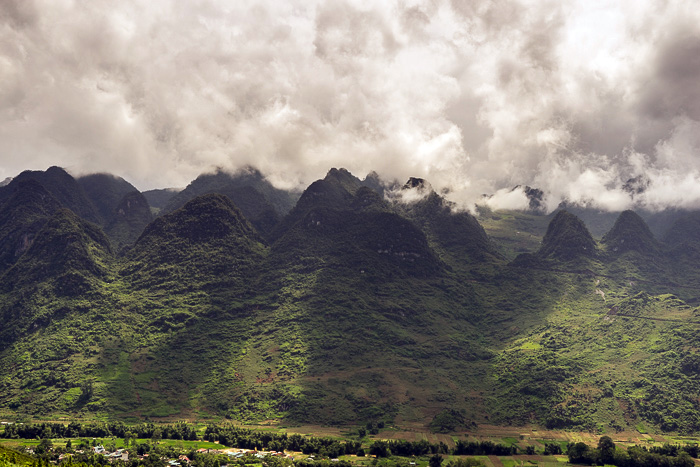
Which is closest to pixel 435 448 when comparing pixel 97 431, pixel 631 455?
pixel 631 455

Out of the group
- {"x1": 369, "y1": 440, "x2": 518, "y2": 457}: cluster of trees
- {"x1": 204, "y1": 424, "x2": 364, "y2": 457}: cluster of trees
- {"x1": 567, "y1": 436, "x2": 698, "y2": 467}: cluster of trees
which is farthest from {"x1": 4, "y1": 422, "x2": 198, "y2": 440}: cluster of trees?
{"x1": 567, "y1": 436, "x2": 698, "y2": 467}: cluster of trees

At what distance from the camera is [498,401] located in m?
158

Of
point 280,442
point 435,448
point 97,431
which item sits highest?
point 97,431

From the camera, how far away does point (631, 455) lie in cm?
12200

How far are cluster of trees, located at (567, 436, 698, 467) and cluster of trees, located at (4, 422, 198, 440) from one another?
90.3 meters

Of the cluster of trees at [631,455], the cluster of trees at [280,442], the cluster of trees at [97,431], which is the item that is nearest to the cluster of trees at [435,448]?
the cluster of trees at [280,442]

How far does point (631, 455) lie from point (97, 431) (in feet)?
406

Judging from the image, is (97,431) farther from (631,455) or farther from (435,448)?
(631,455)

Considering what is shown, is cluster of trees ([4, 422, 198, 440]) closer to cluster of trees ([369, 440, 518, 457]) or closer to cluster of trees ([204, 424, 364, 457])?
cluster of trees ([204, 424, 364, 457])

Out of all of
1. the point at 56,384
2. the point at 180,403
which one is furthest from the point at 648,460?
the point at 56,384

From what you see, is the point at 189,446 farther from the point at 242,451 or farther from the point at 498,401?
the point at 498,401

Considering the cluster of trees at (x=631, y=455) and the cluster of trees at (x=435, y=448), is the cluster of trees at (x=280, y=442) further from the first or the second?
the cluster of trees at (x=631, y=455)

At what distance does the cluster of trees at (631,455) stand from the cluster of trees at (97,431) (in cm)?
9035

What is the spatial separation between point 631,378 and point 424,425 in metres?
67.9
